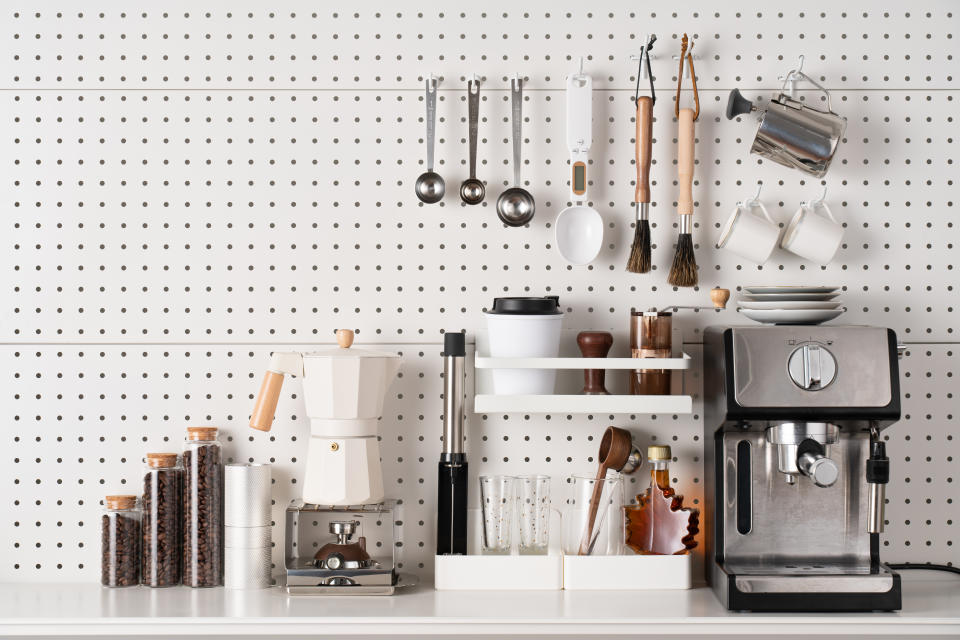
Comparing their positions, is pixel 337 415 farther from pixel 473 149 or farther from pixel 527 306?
pixel 473 149

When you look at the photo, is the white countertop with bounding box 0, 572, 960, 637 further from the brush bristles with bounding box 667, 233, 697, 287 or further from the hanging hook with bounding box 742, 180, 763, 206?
the hanging hook with bounding box 742, 180, 763, 206

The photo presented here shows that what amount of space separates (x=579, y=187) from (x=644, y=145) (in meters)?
0.15

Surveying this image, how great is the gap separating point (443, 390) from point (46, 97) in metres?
1.00

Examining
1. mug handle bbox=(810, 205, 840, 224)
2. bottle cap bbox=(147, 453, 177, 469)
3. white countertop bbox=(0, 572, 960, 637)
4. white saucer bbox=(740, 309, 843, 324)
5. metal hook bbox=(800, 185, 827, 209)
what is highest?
metal hook bbox=(800, 185, 827, 209)

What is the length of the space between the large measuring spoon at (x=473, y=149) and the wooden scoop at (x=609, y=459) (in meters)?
0.53

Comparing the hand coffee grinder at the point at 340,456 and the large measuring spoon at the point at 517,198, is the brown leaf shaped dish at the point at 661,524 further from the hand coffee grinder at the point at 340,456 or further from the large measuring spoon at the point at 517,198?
the large measuring spoon at the point at 517,198

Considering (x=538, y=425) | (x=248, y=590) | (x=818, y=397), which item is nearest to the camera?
(x=818, y=397)

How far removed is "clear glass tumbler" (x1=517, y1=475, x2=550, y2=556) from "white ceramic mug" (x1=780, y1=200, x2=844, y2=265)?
692 millimetres

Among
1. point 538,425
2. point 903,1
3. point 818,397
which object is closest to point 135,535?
point 538,425

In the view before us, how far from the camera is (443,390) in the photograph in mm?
1729

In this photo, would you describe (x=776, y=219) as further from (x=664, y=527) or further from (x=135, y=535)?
(x=135, y=535)

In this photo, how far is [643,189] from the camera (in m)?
1.73

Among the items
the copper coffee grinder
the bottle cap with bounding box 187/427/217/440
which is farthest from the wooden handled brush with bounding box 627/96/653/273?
the bottle cap with bounding box 187/427/217/440

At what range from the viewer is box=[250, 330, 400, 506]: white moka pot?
5.29 ft
